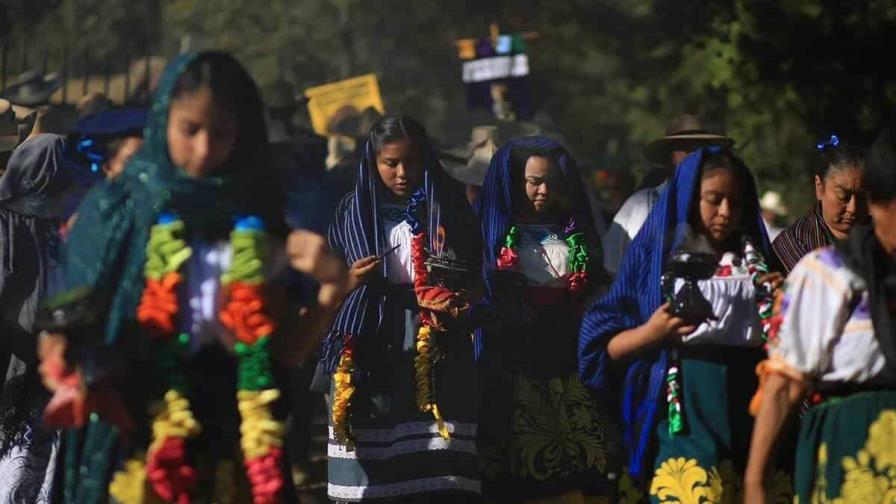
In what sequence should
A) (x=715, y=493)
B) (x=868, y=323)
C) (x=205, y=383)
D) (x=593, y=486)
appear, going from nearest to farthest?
(x=868, y=323) → (x=205, y=383) → (x=715, y=493) → (x=593, y=486)

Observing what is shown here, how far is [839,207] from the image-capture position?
7648 mm

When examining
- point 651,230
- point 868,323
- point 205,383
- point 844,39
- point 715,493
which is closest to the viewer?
point 868,323

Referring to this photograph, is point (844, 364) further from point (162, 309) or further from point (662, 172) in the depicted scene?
point (662, 172)

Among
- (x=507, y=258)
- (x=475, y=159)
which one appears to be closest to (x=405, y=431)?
(x=507, y=258)

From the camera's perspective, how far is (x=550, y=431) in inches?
323

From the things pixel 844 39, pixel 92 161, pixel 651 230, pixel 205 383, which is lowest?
pixel 205 383

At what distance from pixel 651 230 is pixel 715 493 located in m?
0.99

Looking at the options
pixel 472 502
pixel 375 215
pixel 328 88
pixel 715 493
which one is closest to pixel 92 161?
pixel 375 215

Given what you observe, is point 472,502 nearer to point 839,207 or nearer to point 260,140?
point 839,207

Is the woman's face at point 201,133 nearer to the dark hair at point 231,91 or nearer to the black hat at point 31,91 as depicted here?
the dark hair at point 231,91

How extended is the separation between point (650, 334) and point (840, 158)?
Result: 6.25 feet

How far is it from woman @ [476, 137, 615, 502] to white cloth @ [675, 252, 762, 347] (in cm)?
204

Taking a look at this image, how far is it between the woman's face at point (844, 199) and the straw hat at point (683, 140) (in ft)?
8.05

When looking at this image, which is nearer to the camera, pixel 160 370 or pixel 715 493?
pixel 160 370
